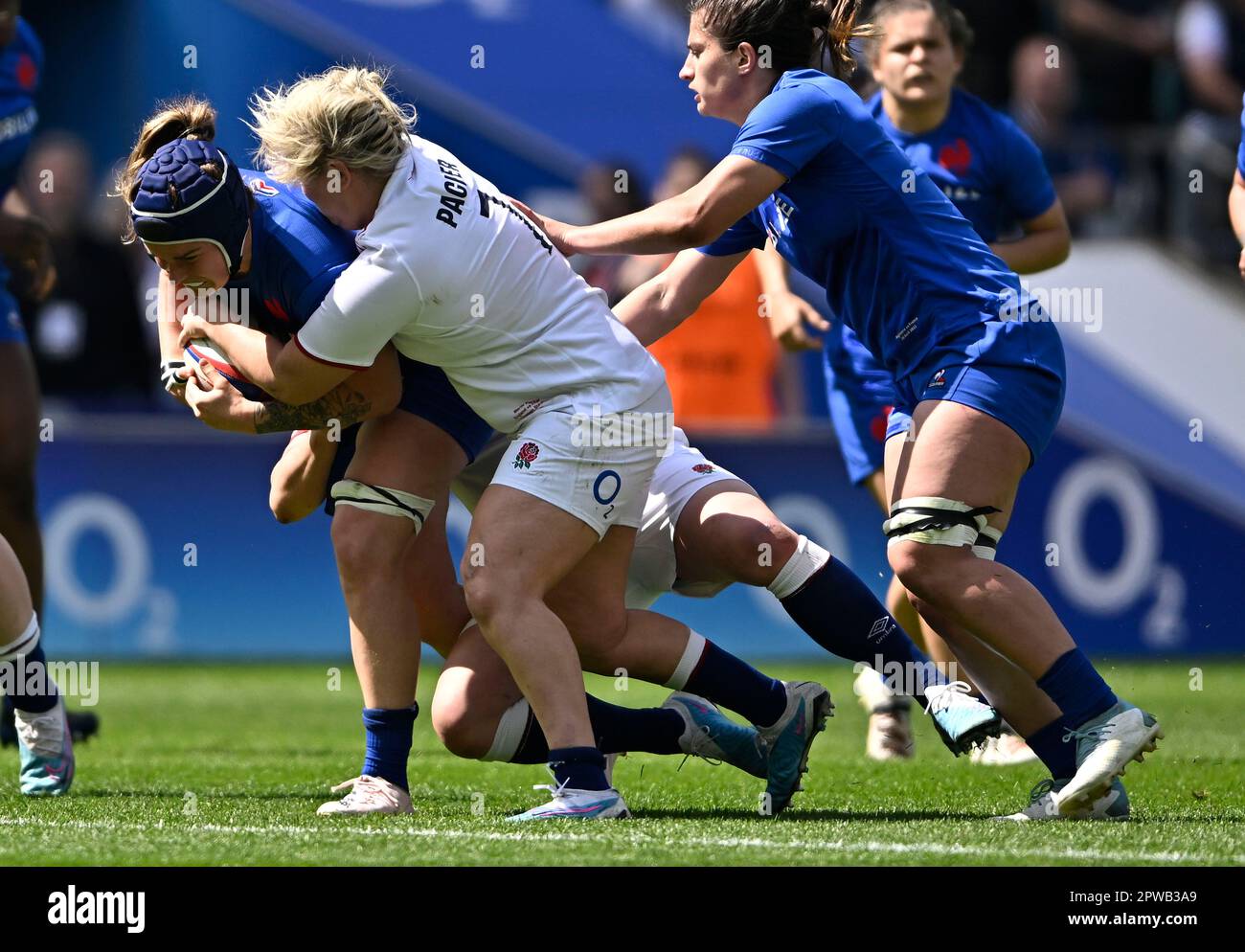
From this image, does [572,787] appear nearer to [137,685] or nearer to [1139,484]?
[137,685]

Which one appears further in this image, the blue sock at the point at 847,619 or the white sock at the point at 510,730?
the blue sock at the point at 847,619

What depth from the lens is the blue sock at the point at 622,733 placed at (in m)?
5.04

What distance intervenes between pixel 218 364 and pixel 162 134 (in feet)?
1.97

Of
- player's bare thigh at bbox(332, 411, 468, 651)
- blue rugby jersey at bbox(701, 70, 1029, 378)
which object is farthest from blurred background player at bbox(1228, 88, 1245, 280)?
player's bare thigh at bbox(332, 411, 468, 651)

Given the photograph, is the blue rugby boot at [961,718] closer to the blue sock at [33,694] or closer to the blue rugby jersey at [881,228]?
the blue rugby jersey at [881,228]

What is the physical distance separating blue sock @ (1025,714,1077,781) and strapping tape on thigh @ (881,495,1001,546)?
1.74 ft

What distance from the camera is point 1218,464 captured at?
1178 centimetres

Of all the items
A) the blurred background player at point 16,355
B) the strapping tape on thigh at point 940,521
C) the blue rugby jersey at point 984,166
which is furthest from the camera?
the blue rugby jersey at point 984,166

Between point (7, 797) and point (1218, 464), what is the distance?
864 centimetres

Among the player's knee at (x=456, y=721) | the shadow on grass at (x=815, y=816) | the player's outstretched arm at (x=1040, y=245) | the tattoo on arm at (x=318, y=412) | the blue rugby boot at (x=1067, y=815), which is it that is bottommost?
the shadow on grass at (x=815, y=816)

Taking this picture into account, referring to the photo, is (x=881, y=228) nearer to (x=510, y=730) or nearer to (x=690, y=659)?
(x=690, y=659)

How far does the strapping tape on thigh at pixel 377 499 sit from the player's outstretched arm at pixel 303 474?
7.6 inches

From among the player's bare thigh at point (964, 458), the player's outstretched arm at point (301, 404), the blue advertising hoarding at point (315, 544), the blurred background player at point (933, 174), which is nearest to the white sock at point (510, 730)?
the player's outstretched arm at point (301, 404)

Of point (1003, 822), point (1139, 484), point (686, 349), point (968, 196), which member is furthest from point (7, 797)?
point (1139, 484)
